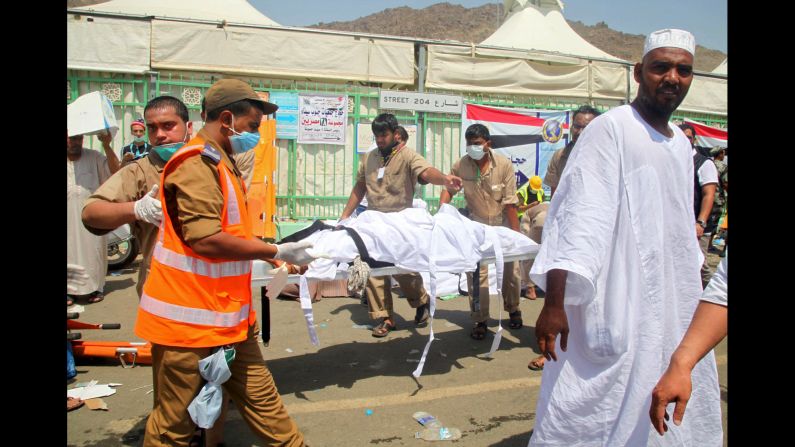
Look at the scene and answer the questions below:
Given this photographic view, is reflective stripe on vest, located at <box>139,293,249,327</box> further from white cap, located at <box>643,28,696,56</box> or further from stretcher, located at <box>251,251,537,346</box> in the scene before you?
white cap, located at <box>643,28,696,56</box>

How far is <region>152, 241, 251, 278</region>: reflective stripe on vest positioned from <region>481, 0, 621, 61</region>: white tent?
53.9ft

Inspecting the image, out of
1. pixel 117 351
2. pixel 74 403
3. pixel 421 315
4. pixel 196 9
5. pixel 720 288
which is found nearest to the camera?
pixel 720 288

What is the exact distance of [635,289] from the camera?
→ 2.28 meters

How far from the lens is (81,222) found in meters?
6.57

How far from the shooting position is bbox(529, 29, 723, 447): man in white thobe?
2266 mm

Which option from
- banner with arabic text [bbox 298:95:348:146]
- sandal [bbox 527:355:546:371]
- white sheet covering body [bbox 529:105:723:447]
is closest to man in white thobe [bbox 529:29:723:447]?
white sheet covering body [bbox 529:105:723:447]

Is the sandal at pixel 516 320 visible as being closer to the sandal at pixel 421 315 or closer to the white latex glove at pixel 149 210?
the sandal at pixel 421 315

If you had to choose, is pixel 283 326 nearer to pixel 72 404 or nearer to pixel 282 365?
pixel 282 365

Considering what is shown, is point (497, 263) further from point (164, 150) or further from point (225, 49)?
point (225, 49)

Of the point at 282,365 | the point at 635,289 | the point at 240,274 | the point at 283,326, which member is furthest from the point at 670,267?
the point at 283,326

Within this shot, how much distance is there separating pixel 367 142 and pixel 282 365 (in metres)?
5.85

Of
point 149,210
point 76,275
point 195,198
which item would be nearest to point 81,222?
point 76,275

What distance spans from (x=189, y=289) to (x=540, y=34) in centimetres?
1834

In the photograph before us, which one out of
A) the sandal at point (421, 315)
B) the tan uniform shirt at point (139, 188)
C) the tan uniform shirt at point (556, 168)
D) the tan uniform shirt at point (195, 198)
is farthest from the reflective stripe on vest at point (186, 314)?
the tan uniform shirt at point (556, 168)
